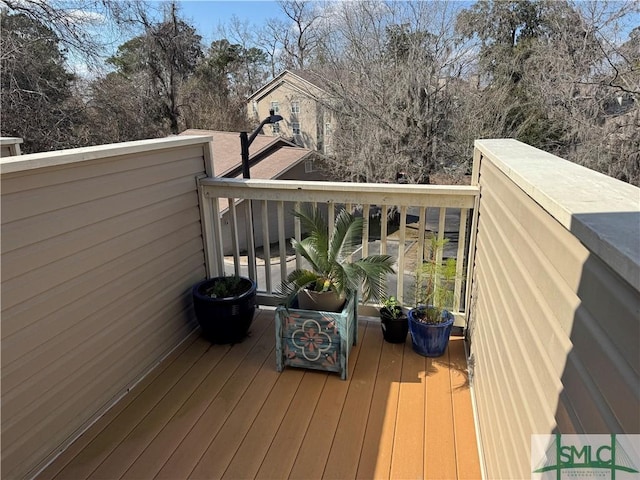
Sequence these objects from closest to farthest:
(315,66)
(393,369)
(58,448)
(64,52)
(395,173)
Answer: (58,448) → (393,369) → (64,52) → (395,173) → (315,66)

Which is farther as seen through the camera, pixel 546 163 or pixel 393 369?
pixel 393 369

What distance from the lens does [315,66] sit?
13.9 metres

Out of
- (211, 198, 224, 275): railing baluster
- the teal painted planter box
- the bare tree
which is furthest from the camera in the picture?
the bare tree

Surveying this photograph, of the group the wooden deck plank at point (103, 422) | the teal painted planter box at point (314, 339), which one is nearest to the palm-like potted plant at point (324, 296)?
the teal painted planter box at point (314, 339)

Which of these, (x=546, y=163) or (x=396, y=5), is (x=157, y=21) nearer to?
(x=396, y=5)

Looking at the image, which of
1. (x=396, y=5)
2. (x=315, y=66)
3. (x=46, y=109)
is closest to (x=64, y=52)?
(x=46, y=109)

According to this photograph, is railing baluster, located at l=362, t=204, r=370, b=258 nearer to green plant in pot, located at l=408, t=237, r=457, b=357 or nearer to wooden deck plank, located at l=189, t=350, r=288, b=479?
green plant in pot, located at l=408, t=237, r=457, b=357

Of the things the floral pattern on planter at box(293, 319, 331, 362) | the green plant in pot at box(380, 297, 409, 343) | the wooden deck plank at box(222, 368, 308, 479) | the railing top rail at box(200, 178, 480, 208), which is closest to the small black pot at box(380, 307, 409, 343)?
the green plant in pot at box(380, 297, 409, 343)

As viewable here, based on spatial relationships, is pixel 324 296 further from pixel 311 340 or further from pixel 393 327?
pixel 393 327

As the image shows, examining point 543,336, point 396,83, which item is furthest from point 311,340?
point 396,83

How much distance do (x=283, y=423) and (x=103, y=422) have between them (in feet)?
3.09

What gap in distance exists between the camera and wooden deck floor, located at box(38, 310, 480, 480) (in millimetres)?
1884

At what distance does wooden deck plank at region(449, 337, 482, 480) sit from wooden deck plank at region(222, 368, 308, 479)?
0.89 m

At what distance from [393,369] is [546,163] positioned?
1.57 meters
